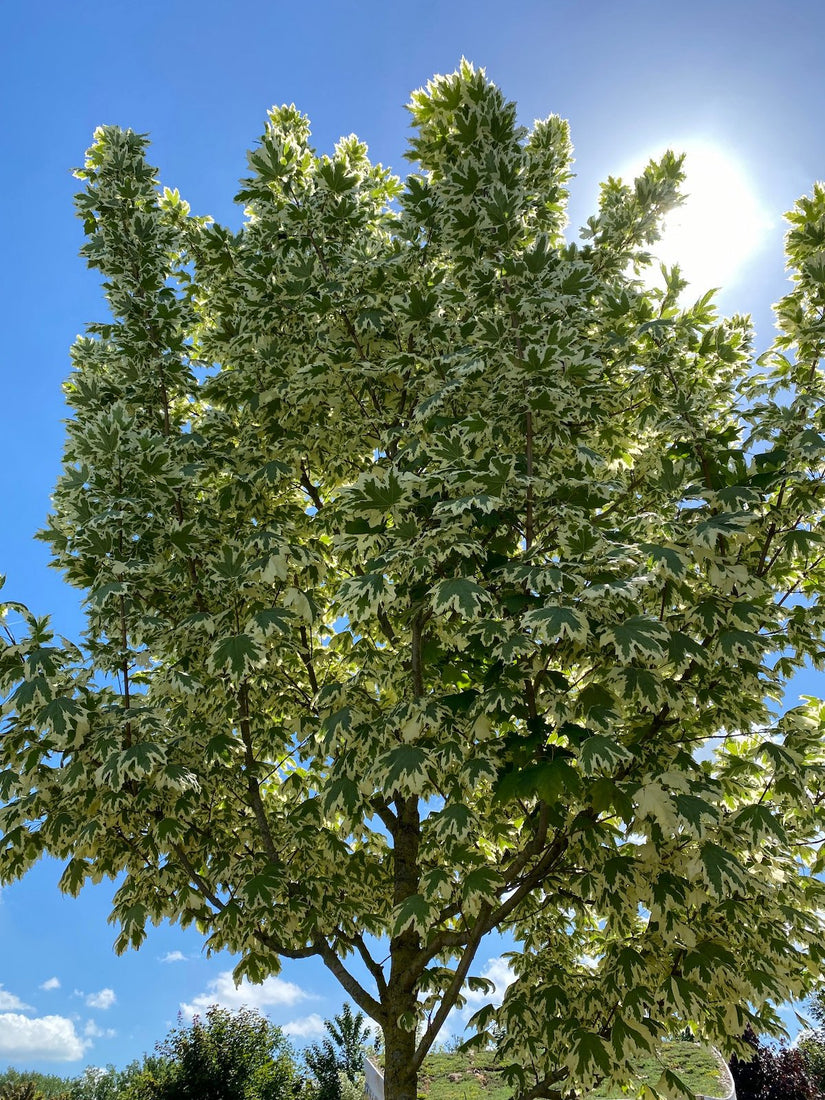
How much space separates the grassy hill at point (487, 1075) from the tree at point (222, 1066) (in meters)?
2.44

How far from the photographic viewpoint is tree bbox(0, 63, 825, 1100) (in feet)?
15.2

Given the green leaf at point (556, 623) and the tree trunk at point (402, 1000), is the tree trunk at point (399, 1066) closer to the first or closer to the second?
the tree trunk at point (402, 1000)

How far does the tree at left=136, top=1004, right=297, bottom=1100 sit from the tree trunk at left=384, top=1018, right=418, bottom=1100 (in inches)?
302

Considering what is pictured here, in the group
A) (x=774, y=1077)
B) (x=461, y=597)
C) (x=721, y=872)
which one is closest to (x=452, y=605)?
(x=461, y=597)

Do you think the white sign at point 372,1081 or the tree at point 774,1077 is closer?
the white sign at point 372,1081

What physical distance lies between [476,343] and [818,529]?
117 inches

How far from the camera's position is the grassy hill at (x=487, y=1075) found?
36.5 feet

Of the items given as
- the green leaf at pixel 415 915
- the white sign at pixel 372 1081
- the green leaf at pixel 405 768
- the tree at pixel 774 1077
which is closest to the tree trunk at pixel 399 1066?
the green leaf at pixel 415 915

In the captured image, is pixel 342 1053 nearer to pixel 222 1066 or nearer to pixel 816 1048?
pixel 222 1066

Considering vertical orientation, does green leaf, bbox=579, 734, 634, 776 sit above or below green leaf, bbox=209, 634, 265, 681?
below

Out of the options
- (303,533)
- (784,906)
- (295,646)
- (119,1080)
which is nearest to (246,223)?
(303,533)

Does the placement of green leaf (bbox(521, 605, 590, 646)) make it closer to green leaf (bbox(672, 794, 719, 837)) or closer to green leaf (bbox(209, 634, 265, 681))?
green leaf (bbox(672, 794, 719, 837))

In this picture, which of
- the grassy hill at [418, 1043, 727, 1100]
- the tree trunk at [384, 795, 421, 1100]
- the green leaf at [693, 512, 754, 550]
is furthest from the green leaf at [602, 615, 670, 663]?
the grassy hill at [418, 1043, 727, 1100]

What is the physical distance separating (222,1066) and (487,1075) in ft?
14.1
